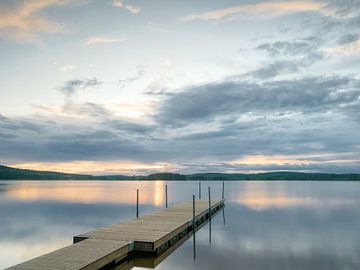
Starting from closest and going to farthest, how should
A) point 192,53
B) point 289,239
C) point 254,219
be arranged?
point 289,239
point 192,53
point 254,219

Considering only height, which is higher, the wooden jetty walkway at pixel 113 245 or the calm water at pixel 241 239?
the wooden jetty walkway at pixel 113 245

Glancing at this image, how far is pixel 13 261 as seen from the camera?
610 inches

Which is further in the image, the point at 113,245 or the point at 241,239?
the point at 241,239

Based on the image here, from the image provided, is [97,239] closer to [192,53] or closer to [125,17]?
[125,17]

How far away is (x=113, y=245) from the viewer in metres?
13.3

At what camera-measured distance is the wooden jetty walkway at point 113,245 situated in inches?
423

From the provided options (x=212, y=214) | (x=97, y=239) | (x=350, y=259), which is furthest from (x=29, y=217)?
(x=350, y=259)

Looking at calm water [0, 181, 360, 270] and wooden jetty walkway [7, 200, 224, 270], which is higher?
wooden jetty walkway [7, 200, 224, 270]

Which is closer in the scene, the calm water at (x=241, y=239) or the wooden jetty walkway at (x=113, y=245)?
the wooden jetty walkway at (x=113, y=245)

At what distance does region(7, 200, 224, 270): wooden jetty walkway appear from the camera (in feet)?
35.2

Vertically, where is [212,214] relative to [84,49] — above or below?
below

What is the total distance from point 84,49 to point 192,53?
8261 millimetres

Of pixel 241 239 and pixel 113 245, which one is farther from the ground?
pixel 113 245

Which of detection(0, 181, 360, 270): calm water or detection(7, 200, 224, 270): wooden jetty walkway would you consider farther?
detection(0, 181, 360, 270): calm water
